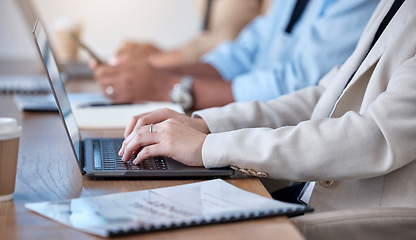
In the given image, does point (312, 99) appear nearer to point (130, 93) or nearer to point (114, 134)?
point (114, 134)

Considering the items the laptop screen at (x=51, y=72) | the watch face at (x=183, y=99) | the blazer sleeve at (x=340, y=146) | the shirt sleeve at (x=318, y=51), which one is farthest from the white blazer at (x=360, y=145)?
the watch face at (x=183, y=99)

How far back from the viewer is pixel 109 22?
3.55 metres

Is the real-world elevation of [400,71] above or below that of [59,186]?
above

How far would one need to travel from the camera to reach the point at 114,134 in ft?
3.68

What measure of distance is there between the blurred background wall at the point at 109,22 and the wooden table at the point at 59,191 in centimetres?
250

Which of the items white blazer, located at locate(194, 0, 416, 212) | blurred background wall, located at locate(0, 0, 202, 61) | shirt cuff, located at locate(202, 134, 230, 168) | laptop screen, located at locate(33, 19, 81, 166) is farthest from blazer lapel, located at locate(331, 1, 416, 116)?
blurred background wall, located at locate(0, 0, 202, 61)

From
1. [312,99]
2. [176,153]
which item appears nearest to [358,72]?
[312,99]

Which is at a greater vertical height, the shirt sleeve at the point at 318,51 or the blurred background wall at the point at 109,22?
the shirt sleeve at the point at 318,51

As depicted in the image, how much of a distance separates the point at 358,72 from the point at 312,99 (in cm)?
21

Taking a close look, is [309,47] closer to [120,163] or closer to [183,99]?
[183,99]

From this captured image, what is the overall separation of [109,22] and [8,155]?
2971 mm

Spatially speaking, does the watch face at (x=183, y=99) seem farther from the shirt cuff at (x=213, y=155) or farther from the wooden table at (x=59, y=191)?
the shirt cuff at (x=213, y=155)

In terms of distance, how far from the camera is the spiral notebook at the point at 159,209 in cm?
58

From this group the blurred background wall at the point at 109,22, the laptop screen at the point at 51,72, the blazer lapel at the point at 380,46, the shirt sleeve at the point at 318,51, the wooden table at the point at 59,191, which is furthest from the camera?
the blurred background wall at the point at 109,22
